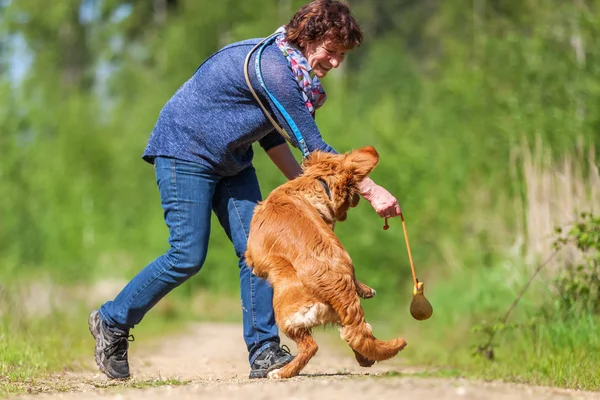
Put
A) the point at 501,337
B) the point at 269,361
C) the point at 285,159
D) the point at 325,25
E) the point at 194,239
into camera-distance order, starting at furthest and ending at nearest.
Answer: the point at 501,337
the point at 285,159
the point at 269,361
the point at 194,239
the point at 325,25

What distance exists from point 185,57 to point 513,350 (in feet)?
36.3

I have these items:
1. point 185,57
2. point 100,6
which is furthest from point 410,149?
point 100,6

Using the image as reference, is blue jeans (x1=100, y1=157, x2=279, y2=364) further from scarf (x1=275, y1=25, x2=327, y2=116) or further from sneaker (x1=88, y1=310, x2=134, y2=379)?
scarf (x1=275, y1=25, x2=327, y2=116)

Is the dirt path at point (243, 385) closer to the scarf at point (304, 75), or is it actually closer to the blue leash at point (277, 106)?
the blue leash at point (277, 106)

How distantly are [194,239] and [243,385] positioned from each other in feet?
3.72

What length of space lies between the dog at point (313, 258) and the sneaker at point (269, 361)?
433 mm

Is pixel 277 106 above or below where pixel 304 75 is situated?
below

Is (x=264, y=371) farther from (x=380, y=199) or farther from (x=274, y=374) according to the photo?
(x=380, y=199)

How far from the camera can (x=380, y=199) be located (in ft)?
16.5

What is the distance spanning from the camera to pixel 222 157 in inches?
219

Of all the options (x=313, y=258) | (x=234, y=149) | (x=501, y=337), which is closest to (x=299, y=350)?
(x=313, y=258)

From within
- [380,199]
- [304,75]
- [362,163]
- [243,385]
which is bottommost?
[243,385]

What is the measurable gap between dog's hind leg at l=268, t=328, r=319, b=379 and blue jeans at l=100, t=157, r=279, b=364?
0.73 metres

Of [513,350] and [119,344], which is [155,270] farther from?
[513,350]
